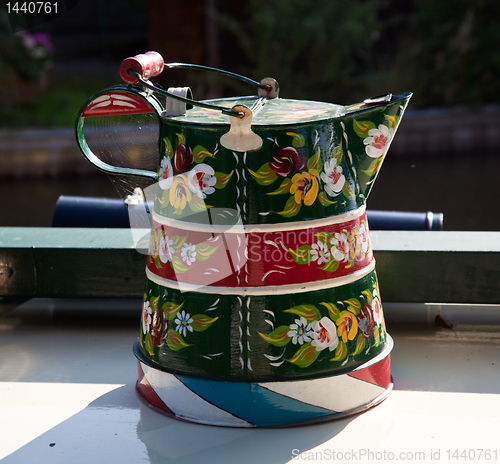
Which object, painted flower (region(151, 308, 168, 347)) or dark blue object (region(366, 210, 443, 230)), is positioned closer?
painted flower (region(151, 308, 168, 347))

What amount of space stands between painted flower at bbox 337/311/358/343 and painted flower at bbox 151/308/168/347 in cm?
33

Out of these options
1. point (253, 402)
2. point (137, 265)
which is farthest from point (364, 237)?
point (137, 265)

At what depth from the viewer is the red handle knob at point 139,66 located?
1.27m

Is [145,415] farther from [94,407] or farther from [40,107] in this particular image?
[40,107]

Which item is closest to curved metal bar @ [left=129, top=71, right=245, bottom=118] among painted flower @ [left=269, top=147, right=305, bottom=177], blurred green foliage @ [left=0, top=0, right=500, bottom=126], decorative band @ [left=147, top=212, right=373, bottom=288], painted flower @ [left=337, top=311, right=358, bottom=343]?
painted flower @ [left=269, top=147, right=305, bottom=177]

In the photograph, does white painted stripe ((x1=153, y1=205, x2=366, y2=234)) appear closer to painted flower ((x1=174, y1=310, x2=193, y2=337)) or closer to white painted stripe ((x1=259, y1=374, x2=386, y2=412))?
painted flower ((x1=174, y1=310, x2=193, y2=337))

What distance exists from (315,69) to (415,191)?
2568mm

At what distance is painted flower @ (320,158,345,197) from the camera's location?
49.6 inches

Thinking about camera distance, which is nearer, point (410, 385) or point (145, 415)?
point (145, 415)

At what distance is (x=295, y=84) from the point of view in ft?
25.0

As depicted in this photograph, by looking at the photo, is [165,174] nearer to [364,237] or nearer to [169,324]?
[169,324]

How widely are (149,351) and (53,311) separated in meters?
0.72

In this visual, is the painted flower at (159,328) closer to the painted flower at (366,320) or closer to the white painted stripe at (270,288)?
the white painted stripe at (270,288)

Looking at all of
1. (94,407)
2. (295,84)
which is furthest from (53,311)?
(295,84)
